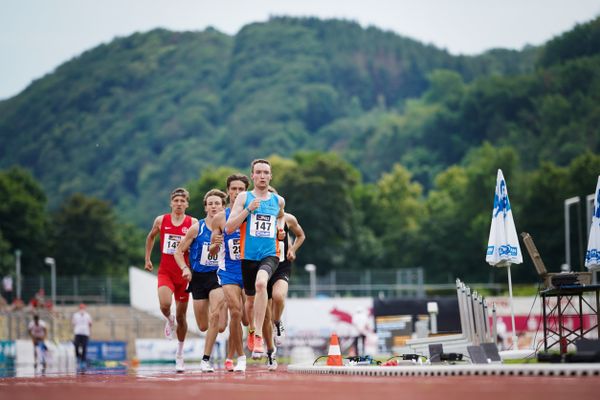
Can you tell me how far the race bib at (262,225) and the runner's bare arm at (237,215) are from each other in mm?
196

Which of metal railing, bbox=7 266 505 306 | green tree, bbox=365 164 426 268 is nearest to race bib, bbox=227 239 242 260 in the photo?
metal railing, bbox=7 266 505 306

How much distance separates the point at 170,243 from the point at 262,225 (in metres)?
3.28

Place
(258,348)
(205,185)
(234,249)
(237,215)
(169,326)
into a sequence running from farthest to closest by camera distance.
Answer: (205,185), (169,326), (234,249), (237,215), (258,348)

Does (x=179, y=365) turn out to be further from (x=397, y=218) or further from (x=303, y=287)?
(x=397, y=218)

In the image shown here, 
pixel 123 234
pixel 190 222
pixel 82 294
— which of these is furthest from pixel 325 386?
pixel 123 234

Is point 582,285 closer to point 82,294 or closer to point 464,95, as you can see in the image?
point 82,294

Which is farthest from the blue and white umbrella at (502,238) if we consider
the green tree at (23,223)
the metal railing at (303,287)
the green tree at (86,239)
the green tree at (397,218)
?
the green tree at (397,218)

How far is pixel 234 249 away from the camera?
621 inches

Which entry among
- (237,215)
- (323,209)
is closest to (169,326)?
(237,215)

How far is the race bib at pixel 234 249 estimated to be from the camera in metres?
15.7

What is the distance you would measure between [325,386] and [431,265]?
95.2m

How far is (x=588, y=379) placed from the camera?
9445 millimetres

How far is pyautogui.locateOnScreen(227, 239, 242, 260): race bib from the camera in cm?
1572

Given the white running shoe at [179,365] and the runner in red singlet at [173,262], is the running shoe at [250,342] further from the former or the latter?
the runner in red singlet at [173,262]
